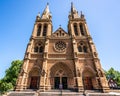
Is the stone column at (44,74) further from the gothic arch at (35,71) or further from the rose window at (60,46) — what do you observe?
the rose window at (60,46)

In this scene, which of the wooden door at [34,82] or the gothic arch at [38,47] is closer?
the wooden door at [34,82]

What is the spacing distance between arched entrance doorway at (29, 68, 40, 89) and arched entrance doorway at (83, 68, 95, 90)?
8799 mm

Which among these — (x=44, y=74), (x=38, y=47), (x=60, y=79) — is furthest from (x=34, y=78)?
(x=38, y=47)

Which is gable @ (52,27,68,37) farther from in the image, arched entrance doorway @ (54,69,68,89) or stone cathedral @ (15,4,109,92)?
arched entrance doorway @ (54,69,68,89)

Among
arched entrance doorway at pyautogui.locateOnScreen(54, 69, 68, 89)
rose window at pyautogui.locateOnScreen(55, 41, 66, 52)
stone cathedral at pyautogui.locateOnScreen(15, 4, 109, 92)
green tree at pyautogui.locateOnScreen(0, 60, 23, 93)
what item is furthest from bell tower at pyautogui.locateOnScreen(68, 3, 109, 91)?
green tree at pyautogui.locateOnScreen(0, 60, 23, 93)

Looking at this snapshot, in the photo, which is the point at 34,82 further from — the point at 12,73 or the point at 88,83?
the point at 12,73

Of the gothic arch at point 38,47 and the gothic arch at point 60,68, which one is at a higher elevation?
the gothic arch at point 38,47

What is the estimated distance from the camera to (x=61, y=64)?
22688 millimetres

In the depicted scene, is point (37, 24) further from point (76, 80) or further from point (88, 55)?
point (76, 80)

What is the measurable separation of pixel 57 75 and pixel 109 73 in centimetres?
2124

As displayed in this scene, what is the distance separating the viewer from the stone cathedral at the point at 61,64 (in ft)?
66.5

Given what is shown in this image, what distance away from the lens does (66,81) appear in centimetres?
2139

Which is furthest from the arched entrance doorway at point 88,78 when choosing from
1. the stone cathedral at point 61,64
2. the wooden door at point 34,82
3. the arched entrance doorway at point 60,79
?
the wooden door at point 34,82

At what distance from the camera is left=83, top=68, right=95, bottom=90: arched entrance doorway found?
2088cm
